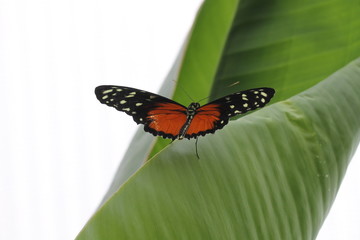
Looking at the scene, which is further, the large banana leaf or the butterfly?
the butterfly

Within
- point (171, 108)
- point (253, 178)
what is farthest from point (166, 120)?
point (253, 178)

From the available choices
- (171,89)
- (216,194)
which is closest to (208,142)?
(216,194)

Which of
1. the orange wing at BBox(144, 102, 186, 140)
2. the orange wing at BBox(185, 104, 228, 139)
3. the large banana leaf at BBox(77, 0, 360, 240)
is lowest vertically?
the large banana leaf at BBox(77, 0, 360, 240)

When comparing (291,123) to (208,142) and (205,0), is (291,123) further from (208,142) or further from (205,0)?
(205,0)

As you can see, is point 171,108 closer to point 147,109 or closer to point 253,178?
point 147,109

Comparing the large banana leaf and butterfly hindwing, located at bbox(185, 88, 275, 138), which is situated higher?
butterfly hindwing, located at bbox(185, 88, 275, 138)

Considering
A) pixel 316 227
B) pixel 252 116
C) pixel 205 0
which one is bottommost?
pixel 316 227
